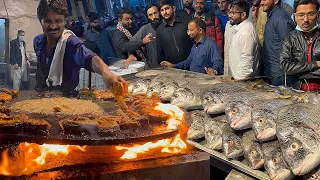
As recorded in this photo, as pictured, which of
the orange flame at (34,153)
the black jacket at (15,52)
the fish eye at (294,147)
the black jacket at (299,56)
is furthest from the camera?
the black jacket at (299,56)

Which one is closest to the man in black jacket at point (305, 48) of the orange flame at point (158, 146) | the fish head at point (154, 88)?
the fish head at point (154, 88)

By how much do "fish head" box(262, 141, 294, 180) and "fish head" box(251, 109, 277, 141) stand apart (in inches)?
3.7

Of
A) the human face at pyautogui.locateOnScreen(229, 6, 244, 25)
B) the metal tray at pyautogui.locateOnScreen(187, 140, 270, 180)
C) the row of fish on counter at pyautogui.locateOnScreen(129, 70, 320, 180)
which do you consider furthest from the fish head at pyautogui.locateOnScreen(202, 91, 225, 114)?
the human face at pyautogui.locateOnScreen(229, 6, 244, 25)

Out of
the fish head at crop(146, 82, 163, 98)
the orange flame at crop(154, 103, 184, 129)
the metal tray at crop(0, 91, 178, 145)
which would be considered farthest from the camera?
the fish head at crop(146, 82, 163, 98)

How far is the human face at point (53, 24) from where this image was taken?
3.70 metres

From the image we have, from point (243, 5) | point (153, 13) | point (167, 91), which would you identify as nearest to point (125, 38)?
point (153, 13)

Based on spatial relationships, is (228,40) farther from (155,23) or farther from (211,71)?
(155,23)

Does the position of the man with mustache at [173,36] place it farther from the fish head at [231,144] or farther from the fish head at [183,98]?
the fish head at [231,144]

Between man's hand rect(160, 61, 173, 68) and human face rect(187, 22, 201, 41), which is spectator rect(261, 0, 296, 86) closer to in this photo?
human face rect(187, 22, 201, 41)

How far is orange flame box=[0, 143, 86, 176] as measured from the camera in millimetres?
2676

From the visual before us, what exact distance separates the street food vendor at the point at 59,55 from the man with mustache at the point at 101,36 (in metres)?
3.67

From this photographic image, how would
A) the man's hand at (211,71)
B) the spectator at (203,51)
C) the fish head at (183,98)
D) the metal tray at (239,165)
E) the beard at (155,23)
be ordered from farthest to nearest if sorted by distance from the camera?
the beard at (155,23) → the spectator at (203,51) → the man's hand at (211,71) → the fish head at (183,98) → the metal tray at (239,165)

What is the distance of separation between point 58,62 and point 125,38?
3.70 meters

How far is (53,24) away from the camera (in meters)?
3.73
